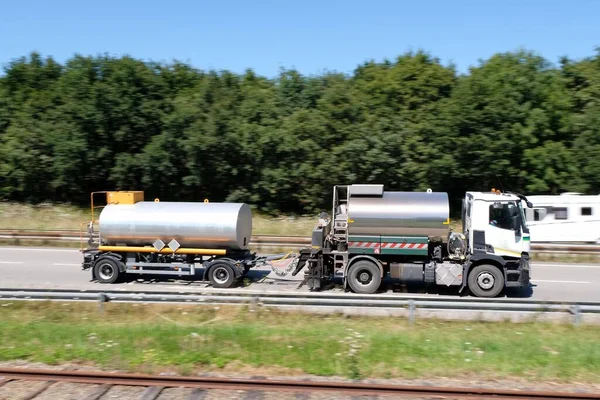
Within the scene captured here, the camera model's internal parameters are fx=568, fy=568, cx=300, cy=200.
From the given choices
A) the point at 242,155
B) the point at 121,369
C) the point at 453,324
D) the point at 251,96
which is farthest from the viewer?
the point at 251,96

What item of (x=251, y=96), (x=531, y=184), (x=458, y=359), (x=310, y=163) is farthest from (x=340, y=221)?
(x=251, y=96)

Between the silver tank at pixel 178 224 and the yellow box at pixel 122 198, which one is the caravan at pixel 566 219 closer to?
the silver tank at pixel 178 224

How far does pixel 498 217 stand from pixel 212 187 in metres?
19.7

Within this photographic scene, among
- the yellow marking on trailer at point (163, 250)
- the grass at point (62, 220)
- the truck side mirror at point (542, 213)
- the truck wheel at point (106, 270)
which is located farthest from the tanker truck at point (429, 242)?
the grass at point (62, 220)

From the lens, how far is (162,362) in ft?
30.2

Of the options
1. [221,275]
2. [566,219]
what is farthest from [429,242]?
[566,219]

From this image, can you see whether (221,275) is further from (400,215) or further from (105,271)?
(400,215)

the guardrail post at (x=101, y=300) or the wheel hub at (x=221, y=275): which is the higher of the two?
the wheel hub at (x=221, y=275)

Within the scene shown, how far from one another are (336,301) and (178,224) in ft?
19.4

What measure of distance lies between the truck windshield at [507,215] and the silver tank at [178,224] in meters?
6.94

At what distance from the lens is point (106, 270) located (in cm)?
1680

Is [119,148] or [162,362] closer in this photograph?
[162,362]

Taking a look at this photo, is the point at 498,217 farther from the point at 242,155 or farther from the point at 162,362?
the point at 242,155

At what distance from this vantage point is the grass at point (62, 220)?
27.6m
